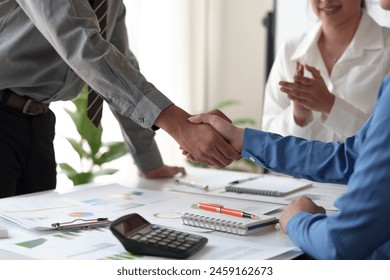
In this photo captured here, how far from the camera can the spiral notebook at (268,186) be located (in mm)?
1656

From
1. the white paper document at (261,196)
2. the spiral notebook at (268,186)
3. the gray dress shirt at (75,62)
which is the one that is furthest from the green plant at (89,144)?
the spiral notebook at (268,186)

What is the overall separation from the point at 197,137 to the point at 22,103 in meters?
0.55

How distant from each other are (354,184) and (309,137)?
3.93 ft

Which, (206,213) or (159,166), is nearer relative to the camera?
(206,213)

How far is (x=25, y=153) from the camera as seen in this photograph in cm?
179

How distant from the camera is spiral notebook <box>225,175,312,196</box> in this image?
5.43 feet

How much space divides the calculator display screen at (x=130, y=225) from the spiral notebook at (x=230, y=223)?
140 millimetres

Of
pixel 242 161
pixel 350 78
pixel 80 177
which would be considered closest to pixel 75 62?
pixel 350 78

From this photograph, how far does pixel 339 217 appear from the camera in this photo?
1018 millimetres

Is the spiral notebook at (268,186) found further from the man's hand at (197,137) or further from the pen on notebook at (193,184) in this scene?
the man's hand at (197,137)

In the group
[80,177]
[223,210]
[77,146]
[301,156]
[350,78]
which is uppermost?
[350,78]

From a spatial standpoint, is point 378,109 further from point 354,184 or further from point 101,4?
point 101,4

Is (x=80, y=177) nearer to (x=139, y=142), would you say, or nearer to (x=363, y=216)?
(x=139, y=142)

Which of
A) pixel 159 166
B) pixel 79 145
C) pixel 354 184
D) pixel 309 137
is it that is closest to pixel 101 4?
pixel 159 166
